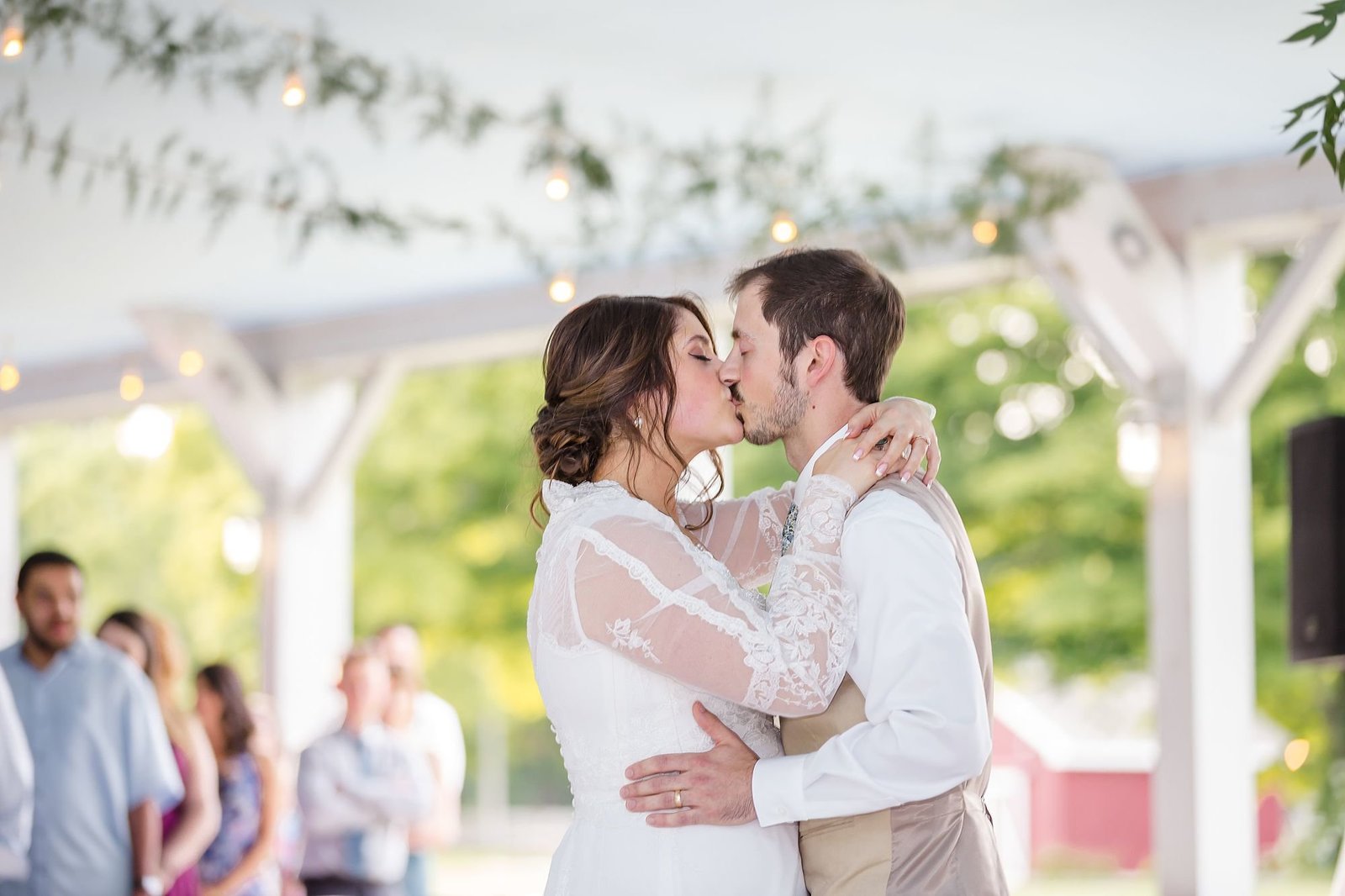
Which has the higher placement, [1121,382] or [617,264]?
[617,264]

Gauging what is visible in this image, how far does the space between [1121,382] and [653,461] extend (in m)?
4.95

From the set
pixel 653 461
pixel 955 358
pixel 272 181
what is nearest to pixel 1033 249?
pixel 272 181

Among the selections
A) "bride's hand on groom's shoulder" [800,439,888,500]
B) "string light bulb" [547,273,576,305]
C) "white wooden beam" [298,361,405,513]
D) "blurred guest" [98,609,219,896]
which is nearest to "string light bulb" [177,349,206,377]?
"white wooden beam" [298,361,405,513]

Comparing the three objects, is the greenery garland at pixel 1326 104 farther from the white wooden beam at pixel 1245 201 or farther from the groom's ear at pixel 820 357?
the white wooden beam at pixel 1245 201

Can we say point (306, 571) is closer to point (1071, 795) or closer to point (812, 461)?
point (812, 461)

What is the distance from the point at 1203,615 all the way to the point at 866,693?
4.87 m

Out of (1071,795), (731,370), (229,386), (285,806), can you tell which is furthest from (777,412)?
(1071,795)

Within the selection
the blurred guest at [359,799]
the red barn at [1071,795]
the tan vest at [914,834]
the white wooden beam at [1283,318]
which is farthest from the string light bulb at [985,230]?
the red barn at [1071,795]

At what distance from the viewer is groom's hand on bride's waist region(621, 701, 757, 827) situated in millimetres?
2420

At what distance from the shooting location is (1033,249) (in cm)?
690

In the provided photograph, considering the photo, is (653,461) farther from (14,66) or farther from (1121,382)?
(1121,382)

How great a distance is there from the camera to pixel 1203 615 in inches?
268

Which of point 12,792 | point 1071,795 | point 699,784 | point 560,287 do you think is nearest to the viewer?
point 699,784

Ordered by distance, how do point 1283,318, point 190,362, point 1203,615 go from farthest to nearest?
point 190,362, point 1203,615, point 1283,318
